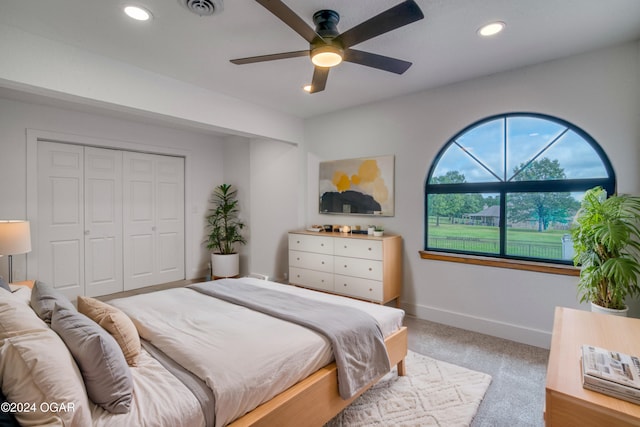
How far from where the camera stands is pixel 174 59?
9.02ft

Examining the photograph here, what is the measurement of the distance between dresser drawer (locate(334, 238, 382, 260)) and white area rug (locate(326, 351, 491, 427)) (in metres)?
1.21

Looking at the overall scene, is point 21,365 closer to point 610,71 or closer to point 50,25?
point 50,25

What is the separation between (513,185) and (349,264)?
1.86 m

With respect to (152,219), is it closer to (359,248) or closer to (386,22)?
(359,248)

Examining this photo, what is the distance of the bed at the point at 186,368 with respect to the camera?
102 centimetres

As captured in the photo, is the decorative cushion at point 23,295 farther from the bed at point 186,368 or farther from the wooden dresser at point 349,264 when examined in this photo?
the wooden dresser at point 349,264

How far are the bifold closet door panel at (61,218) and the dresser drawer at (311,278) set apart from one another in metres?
2.81

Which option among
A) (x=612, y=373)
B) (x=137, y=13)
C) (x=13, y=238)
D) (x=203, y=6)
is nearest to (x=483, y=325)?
(x=612, y=373)

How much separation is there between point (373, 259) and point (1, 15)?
3.54m

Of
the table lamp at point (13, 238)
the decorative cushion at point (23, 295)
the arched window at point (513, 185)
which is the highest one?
the arched window at point (513, 185)

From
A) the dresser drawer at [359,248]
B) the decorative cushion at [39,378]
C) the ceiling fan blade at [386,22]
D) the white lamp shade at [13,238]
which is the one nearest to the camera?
the decorative cushion at [39,378]

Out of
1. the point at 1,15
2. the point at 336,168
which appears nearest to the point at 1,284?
A: the point at 1,15

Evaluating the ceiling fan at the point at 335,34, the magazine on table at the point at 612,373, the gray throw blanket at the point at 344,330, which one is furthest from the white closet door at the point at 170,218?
the magazine on table at the point at 612,373

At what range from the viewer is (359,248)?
3.56 m
